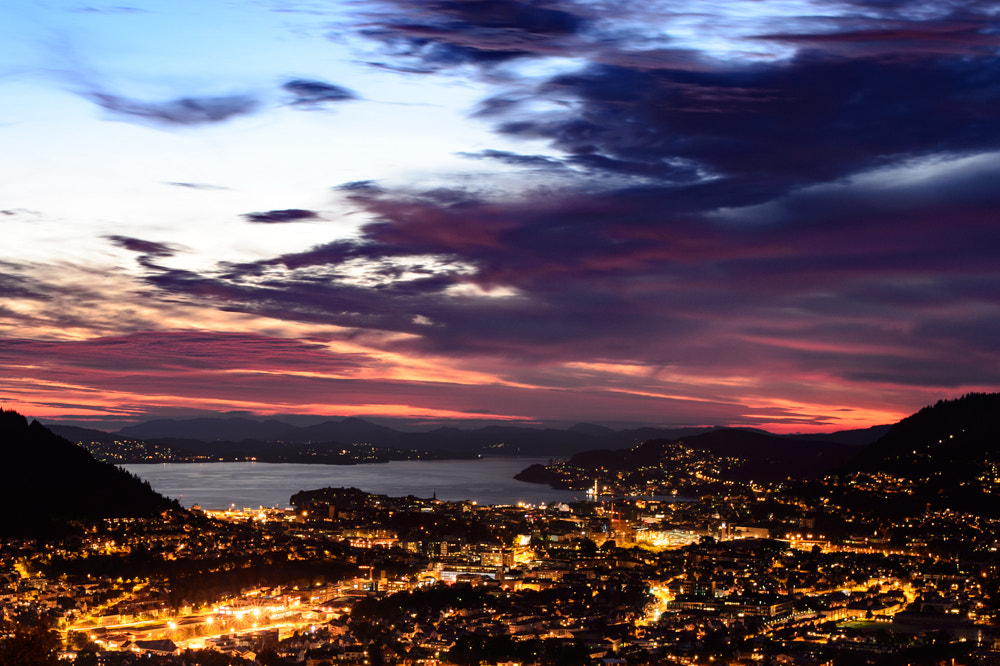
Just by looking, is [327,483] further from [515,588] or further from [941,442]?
[515,588]

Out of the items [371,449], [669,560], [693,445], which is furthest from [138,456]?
[669,560]

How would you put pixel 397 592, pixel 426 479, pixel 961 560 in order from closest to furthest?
pixel 397 592 → pixel 961 560 → pixel 426 479

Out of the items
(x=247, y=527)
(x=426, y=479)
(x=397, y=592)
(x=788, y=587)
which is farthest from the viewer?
(x=426, y=479)

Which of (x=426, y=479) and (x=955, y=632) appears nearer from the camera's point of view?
(x=955, y=632)

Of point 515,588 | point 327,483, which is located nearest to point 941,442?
point 515,588

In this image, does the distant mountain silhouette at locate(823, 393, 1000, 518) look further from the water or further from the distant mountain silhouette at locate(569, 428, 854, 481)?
the water

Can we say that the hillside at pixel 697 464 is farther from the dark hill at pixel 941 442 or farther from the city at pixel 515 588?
the city at pixel 515 588

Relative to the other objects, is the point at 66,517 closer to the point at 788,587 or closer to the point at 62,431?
the point at 788,587
